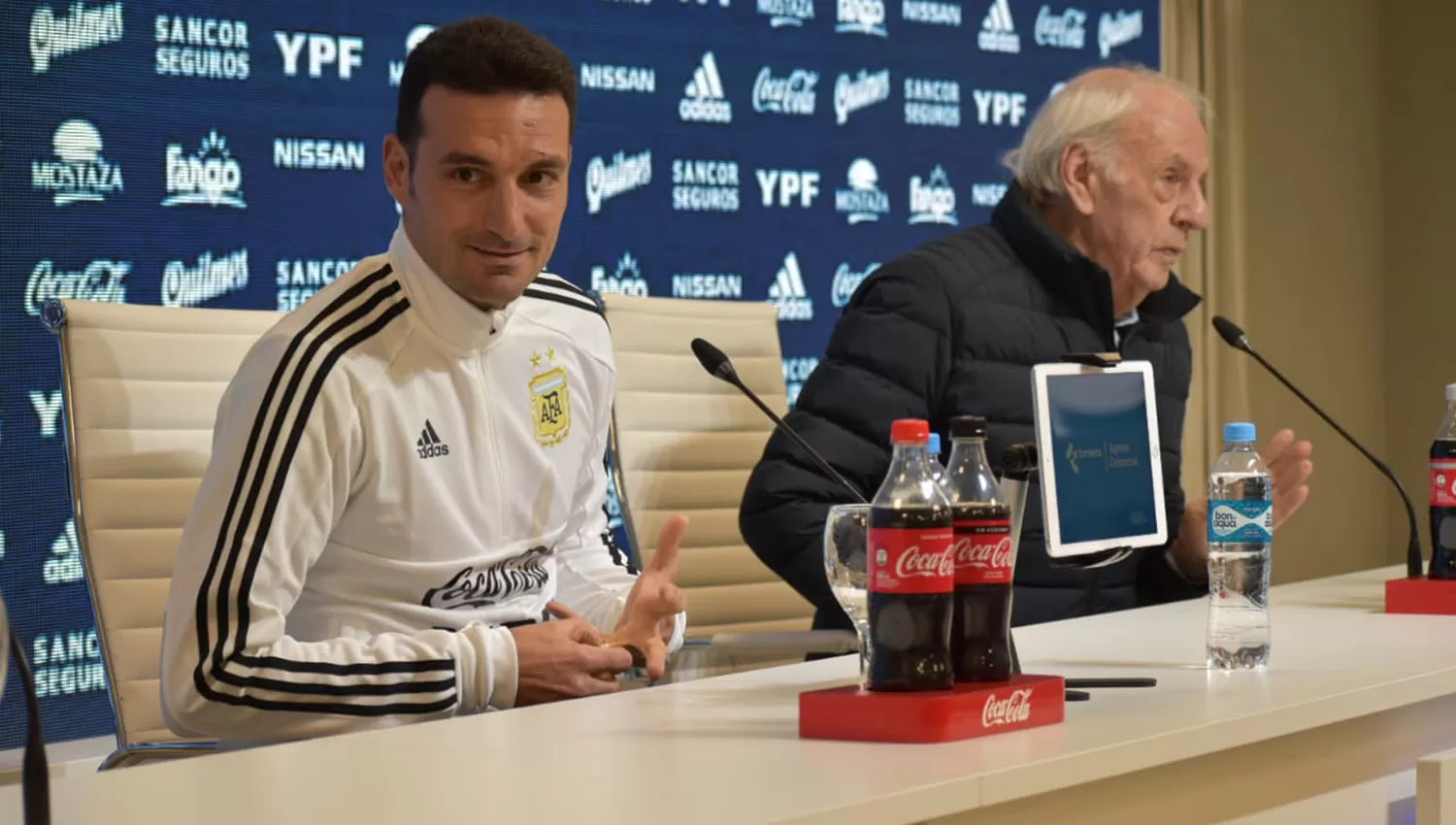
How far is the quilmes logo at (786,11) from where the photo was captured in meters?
4.07

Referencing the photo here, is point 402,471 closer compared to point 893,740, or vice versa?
point 893,740

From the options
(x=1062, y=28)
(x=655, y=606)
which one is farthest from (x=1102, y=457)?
(x=1062, y=28)

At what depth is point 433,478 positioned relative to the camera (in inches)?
76.7

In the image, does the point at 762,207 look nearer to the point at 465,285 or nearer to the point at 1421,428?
the point at 465,285

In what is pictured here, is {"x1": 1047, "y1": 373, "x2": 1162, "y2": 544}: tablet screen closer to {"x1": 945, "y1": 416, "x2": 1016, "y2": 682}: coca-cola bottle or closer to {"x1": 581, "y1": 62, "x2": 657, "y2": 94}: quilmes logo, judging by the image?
{"x1": 945, "y1": 416, "x2": 1016, "y2": 682}: coca-cola bottle

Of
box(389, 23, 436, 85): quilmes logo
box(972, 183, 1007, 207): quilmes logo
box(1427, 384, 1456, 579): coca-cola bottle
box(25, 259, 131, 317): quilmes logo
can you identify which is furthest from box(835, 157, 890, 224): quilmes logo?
box(1427, 384, 1456, 579): coca-cola bottle

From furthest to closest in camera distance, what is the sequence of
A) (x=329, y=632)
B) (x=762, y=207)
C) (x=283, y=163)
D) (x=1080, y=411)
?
(x=762, y=207) → (x=283, y=163) → (x=329, y=632) → (x=1080, y=411)

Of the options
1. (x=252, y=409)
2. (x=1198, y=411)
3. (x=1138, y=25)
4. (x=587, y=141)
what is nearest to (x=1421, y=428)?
(x=1198, y=411)

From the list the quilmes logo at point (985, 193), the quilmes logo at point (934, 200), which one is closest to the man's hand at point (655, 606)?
the quilmes logo at point (934, 200)

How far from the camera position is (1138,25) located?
4.93 metres

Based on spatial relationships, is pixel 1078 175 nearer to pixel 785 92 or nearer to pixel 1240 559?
pixel 1240 559

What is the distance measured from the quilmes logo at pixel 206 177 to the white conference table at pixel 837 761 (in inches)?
74.3

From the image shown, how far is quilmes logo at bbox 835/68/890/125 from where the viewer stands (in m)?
4.22

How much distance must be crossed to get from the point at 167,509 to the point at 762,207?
2.18 metres
